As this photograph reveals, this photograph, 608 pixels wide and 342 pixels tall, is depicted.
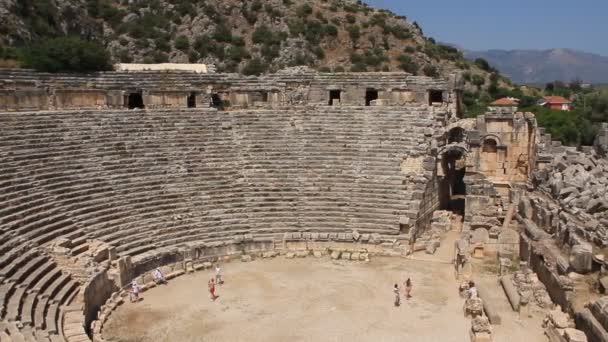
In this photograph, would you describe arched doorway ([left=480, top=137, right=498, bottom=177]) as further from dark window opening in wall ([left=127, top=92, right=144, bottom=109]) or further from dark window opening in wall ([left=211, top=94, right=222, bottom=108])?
dark window opening in wall ([left=127, top=92, right=144, bottom=109])

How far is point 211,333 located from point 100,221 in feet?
18.1

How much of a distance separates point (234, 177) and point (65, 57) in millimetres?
10274

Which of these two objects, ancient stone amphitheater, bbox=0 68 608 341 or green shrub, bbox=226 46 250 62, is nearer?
ancient stone amphitheater, bbox=0 68 608 341

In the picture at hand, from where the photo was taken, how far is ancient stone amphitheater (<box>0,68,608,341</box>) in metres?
14.1

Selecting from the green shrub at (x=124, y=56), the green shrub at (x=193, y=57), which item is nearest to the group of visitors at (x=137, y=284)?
the green shrub at (x=124, y=56)

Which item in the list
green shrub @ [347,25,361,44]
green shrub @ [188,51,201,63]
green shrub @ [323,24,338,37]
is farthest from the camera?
green shrub @ [347,25,361,44]

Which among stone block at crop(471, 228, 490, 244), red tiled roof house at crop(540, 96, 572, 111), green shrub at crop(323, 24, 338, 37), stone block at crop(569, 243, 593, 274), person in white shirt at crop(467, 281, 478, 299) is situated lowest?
person in white shirt at crop(467, 281, 478, 299)

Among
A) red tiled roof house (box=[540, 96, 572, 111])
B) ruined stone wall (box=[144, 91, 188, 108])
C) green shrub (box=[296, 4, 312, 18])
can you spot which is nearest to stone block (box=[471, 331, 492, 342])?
ruined stone wall (box=[144, 91, 188, 108])

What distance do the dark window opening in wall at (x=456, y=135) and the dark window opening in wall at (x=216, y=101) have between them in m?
9.09

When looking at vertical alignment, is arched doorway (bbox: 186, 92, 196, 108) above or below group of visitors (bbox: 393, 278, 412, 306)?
above

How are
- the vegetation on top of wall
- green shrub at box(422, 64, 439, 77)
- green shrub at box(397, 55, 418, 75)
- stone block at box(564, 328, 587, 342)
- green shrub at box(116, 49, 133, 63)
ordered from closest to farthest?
stone block at box(564, 328, 587, 342) < green shrub at box(116, 49, 133, 63) < the vegetation on top of wall < green shrub at box(397, 55, 418, 75) < green shrub at box(422, 64, 439, 77)

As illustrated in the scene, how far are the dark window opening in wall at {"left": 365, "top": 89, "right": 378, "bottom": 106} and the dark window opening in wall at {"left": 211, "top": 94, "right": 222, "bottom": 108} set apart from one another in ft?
19.1

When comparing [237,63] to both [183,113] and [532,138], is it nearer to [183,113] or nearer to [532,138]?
[183,113]

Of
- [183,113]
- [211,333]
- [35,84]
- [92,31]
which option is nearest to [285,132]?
[183,113]
